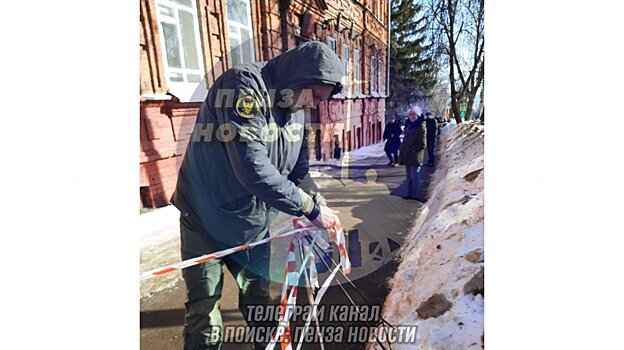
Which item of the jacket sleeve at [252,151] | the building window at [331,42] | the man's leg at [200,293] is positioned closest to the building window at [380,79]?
the building window at [331,42]

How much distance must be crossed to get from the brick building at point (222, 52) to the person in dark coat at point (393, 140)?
0.10m

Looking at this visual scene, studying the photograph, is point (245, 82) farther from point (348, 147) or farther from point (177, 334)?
point (177, 334)

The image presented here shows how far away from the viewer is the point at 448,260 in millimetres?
1308

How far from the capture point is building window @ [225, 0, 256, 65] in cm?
113

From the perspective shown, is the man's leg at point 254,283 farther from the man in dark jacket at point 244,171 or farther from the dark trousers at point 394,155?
the dark trousers at point 394,155

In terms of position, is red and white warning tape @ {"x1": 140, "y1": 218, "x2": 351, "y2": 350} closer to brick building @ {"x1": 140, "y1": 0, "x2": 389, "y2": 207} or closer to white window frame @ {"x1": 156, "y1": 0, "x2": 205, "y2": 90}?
brick building @ {"x1": 140, "y1": 0, "x2": 389, "y2": 207}

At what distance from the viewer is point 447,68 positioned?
1263 millimetres

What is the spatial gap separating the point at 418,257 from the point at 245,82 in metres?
1.13

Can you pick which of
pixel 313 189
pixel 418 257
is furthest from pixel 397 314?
pixel 313 189

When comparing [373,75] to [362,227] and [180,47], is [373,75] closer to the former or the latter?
[362,227]

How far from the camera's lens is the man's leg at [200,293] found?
1.11 meters

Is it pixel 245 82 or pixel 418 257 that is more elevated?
→ pixel 245 82

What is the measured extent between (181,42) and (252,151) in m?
0.56

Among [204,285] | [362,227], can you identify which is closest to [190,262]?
[204,285]
